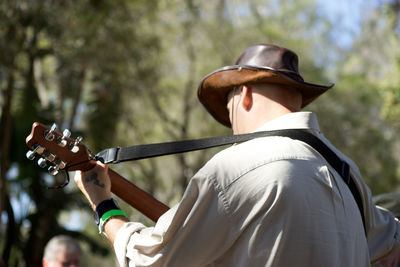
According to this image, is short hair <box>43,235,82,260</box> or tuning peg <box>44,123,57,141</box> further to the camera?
short hair <box>43,235,82,260</box>

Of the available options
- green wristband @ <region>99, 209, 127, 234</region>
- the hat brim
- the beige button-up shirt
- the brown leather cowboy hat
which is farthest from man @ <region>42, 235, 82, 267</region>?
the beige button-up shirt

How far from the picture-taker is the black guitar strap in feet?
7.41

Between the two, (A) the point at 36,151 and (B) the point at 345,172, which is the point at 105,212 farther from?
(B) the point at 345,172

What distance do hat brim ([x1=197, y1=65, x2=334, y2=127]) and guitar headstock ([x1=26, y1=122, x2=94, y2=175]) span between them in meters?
0.71

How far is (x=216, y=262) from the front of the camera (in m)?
2.00

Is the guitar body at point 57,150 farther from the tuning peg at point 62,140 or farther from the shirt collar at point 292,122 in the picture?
the shirt collar at point 292,122

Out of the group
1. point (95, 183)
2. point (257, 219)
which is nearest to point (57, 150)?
point (95, 183)

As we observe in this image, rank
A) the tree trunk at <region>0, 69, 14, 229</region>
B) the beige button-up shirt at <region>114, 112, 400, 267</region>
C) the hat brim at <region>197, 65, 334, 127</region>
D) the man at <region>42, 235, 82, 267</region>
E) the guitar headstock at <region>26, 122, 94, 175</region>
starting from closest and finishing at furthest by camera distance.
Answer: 1. the beige button-up shirt at <region>114, 112, 400, 267</region>
2. the guitar headstock at <region>26, 122, 94, 175</region>
3. the hat brim at <region>197, 65, 334, 127</region>
4. the man at <region>42, 235, 82, 267</region>
5. the tree trunk at <region>0, 69, 14, 229</region>

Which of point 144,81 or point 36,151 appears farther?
point 144,81

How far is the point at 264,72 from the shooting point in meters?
2.47

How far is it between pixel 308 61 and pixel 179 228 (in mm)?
20716

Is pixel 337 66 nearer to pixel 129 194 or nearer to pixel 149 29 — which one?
pixel 149 29

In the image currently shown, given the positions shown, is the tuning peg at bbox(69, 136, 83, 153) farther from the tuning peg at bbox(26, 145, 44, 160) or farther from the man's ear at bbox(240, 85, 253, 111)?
the man's ear at bbox(240, 85, 253, 111)

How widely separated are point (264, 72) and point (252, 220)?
0.76 m
